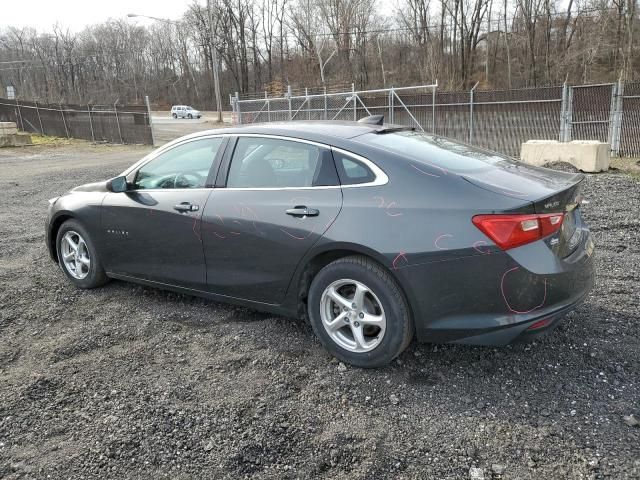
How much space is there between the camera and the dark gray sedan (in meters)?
2.90

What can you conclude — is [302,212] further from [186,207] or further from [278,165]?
[186,207]

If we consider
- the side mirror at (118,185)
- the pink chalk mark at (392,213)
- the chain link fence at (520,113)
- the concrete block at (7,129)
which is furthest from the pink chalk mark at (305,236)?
the concrete block at (7,129)

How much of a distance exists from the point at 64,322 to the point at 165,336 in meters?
0.97

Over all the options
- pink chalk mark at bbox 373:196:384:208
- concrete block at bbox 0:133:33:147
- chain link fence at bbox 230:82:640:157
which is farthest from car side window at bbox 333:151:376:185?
concrete block at bbox 0:133:33:147

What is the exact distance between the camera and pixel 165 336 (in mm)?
3977

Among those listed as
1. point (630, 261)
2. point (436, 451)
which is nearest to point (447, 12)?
point (630, 261)

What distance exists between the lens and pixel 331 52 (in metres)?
62.7

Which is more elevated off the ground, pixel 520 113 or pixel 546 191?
pixel 546 191

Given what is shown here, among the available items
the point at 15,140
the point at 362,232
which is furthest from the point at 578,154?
the point at 15,140

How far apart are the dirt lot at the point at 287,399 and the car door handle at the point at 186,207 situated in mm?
884

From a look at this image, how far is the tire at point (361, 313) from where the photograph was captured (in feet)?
10.2

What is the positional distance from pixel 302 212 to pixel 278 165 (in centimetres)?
51

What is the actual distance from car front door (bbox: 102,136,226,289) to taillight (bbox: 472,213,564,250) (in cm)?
205

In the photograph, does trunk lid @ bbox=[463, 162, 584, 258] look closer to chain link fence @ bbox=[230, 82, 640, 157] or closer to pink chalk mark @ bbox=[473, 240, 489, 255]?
pink chalk mark @ bbox=[473, 240, 489, 255]
